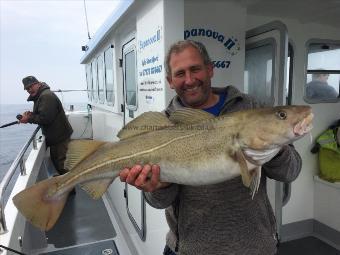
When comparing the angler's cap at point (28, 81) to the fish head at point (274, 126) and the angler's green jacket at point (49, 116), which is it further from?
the fish head at point (274, 126)

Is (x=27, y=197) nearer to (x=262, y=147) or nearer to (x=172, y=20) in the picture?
(x=262, y=147)

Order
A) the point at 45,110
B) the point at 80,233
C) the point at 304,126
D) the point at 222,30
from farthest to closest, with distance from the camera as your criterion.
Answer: the point at 45,110 < the point at 80,233 < the point at 222,30 < the point at 304,126

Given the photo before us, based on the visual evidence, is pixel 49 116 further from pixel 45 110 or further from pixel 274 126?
pixel 274 126

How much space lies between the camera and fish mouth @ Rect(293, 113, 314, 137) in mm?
1575

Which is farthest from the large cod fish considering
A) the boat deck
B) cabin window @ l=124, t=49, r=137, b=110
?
the boat deck

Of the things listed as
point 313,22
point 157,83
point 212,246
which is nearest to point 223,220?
point 212,246

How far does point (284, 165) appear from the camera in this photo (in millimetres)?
1917

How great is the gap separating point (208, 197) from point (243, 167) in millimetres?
486

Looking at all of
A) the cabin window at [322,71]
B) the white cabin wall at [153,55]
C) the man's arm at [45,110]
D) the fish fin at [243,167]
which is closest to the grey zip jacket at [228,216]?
the fish fin at [243,167]

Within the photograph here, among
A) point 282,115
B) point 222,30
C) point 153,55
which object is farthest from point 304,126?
point 222,30

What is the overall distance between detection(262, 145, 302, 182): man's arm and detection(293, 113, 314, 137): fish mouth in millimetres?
282

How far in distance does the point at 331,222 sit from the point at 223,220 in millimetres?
3378

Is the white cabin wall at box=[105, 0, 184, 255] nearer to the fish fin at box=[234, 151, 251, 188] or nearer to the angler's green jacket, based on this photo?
the fish fin at box=[234, 151, 251, 188]

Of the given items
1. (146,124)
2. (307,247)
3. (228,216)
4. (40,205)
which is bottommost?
→ (307,247)
